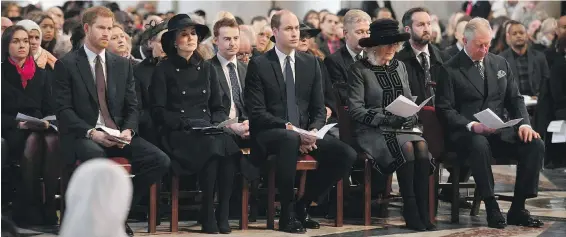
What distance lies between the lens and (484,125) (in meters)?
9.21

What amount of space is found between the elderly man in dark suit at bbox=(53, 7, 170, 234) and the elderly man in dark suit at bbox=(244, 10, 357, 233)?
81 centimetres

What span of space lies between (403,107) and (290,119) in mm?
870

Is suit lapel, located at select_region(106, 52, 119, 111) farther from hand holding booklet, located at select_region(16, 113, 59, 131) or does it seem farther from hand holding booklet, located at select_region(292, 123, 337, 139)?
hand holding booklet, located at select_region(292, 123, 337, 139)

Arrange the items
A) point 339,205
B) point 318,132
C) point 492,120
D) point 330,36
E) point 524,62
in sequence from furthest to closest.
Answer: point 330,36 → point 524,62 → point 339,205 → point 492,120 → point 318,132

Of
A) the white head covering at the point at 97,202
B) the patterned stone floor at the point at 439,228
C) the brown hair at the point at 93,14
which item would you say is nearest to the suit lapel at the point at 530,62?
the patterned stone floor at the point at 439,228

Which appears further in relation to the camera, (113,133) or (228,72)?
(228,72)

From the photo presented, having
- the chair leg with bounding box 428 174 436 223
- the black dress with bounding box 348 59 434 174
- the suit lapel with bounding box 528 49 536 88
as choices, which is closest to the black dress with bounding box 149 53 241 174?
the black dress with bounding box 348 59 434 174

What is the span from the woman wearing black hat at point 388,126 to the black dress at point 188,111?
96cm

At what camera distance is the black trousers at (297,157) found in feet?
28.8

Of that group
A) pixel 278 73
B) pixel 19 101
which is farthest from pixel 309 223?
pixel 19 101

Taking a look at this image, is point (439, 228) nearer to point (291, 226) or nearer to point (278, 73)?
point (291, 226)

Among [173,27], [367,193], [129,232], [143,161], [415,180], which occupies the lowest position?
[129,232]

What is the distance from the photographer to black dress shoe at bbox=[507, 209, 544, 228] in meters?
9.14

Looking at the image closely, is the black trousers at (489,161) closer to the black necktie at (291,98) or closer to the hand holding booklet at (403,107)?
the hand holding booklet at (403,107)
